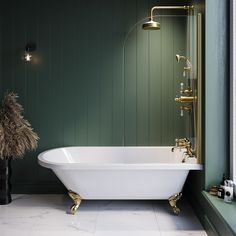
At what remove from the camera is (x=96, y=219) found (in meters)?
3.31

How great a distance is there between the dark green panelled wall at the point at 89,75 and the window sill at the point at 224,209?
4.89ft

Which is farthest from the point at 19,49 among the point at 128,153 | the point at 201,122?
the point at 201,122

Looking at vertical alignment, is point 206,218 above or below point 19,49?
below

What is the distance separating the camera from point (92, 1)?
13.9ft

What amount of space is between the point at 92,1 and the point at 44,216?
257cm

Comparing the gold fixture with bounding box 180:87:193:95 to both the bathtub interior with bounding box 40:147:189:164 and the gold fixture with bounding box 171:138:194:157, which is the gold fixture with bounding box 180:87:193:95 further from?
the bathtub interior with bounding box 40:147:189:164

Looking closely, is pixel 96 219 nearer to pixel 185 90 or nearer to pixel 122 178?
pixel 122 178

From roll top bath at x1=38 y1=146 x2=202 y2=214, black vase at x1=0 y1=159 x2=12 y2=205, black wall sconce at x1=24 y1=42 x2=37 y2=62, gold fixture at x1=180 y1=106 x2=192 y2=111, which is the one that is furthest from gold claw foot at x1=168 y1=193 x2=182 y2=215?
black wall sconce at x1=24 y1=42 x2=37 y2=62

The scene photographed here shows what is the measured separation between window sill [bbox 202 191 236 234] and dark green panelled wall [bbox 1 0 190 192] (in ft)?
4.89

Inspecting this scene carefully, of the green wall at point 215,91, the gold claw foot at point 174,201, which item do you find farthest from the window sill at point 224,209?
the gold claw foot at point 174,201

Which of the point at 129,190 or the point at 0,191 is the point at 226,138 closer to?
the point at 129,190

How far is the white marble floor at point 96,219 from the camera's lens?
9.85 ft

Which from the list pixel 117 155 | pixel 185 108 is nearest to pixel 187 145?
pixel 185 108

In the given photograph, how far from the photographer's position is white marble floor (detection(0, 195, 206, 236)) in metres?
3.00
